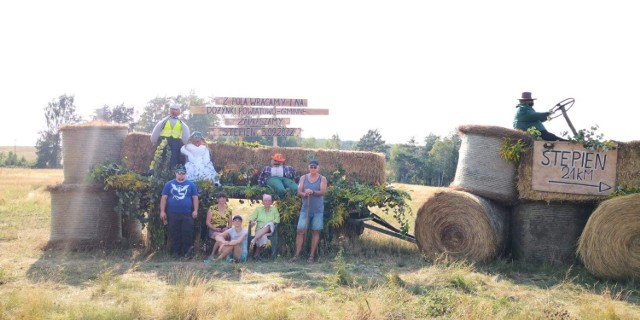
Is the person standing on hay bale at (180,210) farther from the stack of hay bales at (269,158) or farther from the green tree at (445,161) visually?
the green tree at (445,161)

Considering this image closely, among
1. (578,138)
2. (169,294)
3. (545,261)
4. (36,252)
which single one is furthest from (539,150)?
(36,252)

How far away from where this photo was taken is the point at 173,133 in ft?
40.1

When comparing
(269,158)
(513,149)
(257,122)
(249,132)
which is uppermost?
(257,122)

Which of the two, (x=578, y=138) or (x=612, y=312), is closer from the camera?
(x=612, y=312)

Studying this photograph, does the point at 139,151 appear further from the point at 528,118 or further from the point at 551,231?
the point at 551,231

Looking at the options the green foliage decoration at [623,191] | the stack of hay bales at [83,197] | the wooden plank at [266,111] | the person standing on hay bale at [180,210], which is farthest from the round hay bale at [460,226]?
the wooden plank at [266,111]

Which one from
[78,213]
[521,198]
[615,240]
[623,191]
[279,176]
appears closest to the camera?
[615,240]

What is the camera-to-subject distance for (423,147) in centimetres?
4484

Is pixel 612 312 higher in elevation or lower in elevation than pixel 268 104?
lower

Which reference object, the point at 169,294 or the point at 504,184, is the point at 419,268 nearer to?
the point at 504,184

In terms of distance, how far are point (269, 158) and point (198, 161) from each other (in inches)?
56.5

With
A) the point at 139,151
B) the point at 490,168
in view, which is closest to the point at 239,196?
the point at 139,151

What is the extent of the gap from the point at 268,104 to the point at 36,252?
722 centimetres

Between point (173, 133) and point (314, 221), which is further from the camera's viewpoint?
point (173, 133)
